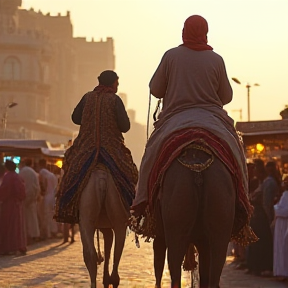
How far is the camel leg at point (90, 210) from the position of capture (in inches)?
504

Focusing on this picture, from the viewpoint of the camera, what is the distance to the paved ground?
15.6 meters

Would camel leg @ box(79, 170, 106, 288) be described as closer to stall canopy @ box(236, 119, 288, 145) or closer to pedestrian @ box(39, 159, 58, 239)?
stall canopy @ box(236, 119, 288, 145)

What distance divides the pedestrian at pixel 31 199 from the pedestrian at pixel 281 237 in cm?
1051

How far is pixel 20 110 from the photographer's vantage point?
123 meters

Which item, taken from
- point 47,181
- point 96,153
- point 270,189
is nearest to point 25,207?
point 47,181

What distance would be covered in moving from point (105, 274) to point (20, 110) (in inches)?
4332

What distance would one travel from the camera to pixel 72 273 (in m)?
17.6

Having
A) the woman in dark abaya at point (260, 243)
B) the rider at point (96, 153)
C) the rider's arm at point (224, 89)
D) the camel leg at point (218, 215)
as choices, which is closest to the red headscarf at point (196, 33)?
the rider's arm at point (224, 89)

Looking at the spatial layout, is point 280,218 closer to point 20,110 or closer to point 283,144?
point 283,144

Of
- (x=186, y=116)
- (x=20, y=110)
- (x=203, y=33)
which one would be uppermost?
(x=20, y=110)

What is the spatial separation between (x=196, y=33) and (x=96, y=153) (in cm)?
362

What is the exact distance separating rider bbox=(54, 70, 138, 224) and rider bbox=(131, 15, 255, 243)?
10.4 feet

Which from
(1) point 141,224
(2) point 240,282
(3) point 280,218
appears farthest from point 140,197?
(3) point 280,218

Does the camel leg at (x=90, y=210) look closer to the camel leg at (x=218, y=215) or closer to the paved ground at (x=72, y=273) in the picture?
the paved ground at (x=72, y=273)
